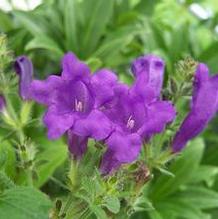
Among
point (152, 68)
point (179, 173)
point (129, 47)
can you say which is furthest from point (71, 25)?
point (152, 68)

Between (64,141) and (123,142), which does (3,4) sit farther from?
(123,142)

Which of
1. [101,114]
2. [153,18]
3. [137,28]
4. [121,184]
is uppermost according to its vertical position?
[101,114]

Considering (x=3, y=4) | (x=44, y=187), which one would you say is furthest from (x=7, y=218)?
(x=3, y=4)

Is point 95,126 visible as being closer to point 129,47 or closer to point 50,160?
point 50,160

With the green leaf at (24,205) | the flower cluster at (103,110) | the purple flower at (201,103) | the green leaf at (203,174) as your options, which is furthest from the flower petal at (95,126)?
the green leaf at (203,174)

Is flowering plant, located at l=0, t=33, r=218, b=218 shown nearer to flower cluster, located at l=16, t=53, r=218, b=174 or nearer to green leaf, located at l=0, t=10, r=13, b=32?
flower cluster, located at l=16, t=53, r=218, b=174

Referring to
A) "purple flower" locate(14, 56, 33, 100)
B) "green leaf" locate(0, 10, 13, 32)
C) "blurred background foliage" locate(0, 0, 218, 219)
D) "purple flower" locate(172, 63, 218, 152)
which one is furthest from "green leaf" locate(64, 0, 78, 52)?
"purple flower" locate(172, 63, 218, 152)
